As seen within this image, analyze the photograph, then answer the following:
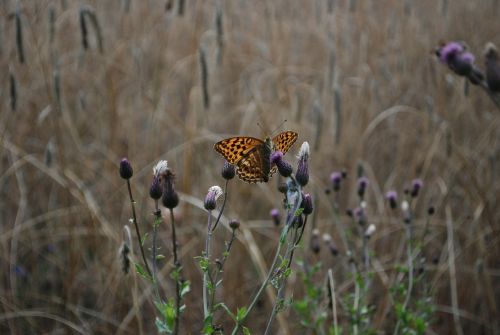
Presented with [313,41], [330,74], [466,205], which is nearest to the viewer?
[330,74]

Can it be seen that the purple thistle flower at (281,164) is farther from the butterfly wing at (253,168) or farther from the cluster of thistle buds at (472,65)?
the cluster of thistle buds at (472,65)

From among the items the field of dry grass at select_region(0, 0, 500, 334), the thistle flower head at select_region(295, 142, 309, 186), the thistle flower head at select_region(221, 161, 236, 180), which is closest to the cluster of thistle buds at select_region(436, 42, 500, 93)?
the field of dry grass at select_region(0, 0, 500, 334)

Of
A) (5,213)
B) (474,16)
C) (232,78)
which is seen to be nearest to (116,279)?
(5,213)

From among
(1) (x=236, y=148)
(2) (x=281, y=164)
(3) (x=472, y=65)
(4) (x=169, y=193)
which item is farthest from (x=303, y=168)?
(3) (x=472, y=65)

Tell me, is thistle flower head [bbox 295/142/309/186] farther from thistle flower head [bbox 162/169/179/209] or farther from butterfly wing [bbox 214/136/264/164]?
thistle flower head [bbox 162/169/179/209]

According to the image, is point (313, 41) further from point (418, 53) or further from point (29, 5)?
point (29, 5)

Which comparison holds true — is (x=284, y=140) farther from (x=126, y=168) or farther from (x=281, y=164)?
(x=126, y=168)

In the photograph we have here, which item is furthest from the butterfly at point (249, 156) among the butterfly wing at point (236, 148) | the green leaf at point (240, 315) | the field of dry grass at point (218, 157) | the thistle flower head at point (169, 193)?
the field of dry grass at point (218, 157)
